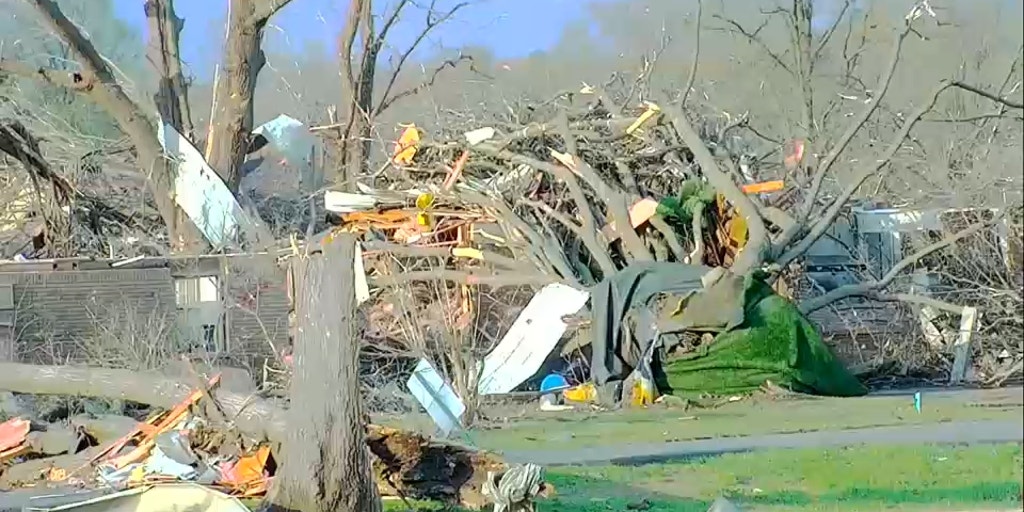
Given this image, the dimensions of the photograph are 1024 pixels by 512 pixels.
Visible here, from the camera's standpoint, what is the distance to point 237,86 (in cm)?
1959

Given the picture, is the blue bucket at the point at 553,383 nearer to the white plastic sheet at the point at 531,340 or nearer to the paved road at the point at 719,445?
the white plastic sheet at the point at 531,340

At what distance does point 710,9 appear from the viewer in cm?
1529

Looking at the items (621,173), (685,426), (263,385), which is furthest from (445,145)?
(685,426)

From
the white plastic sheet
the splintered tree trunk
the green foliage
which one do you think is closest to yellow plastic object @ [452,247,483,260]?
the white plastic sheet

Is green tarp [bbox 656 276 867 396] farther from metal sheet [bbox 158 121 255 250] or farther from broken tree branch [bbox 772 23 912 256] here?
metal sheet [bbox 158 121 255 250]

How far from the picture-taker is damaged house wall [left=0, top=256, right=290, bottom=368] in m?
14.8

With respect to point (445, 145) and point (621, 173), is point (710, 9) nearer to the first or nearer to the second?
point (621, 173)

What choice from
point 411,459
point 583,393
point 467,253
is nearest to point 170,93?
point 467,253

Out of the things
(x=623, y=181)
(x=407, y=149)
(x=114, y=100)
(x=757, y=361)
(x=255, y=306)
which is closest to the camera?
(x=757, y=361)

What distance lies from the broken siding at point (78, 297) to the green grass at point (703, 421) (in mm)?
5502

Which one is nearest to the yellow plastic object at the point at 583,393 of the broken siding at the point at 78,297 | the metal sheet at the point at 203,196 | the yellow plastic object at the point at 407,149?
the yellow plastic object at the point at 407,149

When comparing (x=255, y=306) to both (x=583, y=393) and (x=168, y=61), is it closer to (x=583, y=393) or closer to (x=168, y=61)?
(x=583, y=393)

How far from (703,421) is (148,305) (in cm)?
744

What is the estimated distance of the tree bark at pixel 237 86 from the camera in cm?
1936
